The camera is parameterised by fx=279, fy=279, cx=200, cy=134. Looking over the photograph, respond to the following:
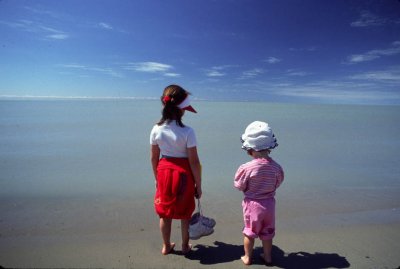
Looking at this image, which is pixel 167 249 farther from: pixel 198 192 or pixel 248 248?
pixel 248 248

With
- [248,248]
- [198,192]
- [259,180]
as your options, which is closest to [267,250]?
[248,248]

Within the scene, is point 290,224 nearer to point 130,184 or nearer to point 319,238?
point 319,238

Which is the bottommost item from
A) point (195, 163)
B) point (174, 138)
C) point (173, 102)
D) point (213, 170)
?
point (213, 170)

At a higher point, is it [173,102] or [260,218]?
[173,102]

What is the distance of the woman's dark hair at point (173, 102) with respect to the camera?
8.20 feet

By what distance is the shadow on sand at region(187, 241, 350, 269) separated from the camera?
272 centimetres

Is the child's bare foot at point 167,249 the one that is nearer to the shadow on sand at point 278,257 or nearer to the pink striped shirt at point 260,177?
the shadow on sand at point 278,257

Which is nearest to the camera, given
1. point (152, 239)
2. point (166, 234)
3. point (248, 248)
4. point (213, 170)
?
point (248, 248)

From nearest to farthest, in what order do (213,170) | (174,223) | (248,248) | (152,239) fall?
(248,248)
(152,239)
(174,223)
(213,170)

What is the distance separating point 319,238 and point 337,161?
16.0ft

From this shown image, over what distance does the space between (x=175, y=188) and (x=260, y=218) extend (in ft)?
2.68

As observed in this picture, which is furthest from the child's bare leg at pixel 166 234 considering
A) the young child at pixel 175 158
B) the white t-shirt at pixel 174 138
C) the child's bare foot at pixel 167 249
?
the white t-shirt at pixel 174 138

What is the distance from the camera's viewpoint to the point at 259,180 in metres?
2.50

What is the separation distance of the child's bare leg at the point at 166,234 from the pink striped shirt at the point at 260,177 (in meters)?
0.81
